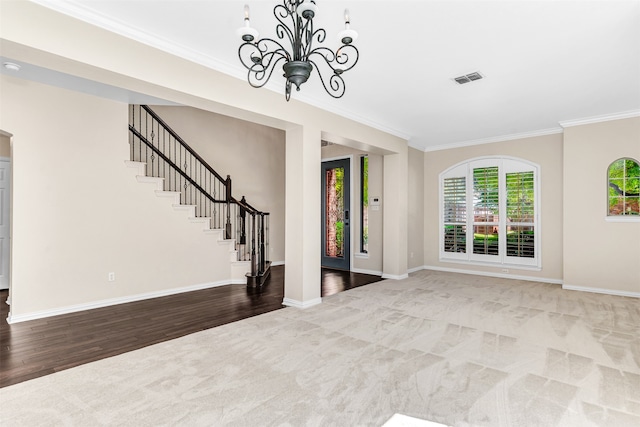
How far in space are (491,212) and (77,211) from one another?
22.9 ft

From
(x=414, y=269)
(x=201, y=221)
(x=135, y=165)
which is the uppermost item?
(x=135, y=165)

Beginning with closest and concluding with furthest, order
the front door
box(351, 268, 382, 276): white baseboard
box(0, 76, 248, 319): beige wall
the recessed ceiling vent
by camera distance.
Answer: the recessed ceiling vent < box(0, 76, 248, 319): beige wall < box(351, 268, 382, 276): white baseboard < the front door

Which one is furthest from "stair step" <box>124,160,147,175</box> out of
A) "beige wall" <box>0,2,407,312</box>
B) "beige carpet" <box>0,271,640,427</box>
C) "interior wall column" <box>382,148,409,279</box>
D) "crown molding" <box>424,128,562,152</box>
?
"crown molding" <box>424,128,562,152</box>

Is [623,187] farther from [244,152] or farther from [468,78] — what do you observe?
[244,152]

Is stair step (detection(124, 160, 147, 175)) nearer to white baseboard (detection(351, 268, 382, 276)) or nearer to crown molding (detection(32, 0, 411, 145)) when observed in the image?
crown molding (detection(32, 0, 411, 145))

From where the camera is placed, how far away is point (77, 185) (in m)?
4.28

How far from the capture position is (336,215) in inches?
305

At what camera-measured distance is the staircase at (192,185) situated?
18.2 ft

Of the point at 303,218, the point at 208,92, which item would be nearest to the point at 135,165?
the point at 208,92

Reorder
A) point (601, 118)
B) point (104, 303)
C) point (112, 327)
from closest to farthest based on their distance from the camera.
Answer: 1. point (112, 327)
2. point (104, 303)
3. point (601, 118)

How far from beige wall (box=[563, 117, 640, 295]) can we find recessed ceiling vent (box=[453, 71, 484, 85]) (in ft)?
9.65

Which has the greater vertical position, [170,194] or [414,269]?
[170,194]

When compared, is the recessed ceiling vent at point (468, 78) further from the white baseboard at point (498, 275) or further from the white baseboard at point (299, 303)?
the white baseboard at point (498, 275)

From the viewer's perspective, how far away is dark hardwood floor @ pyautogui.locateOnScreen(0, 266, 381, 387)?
2.83 meters
